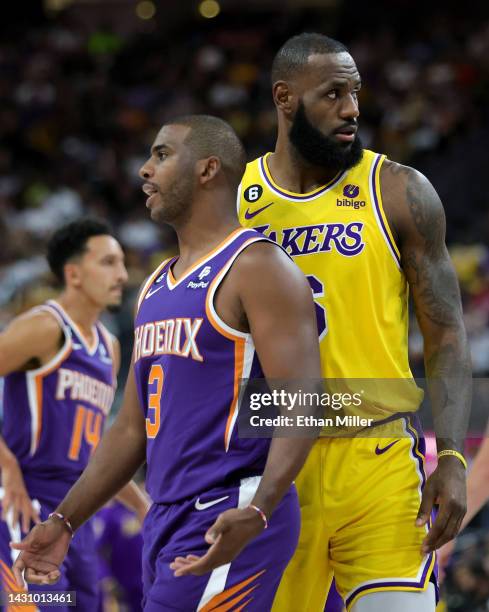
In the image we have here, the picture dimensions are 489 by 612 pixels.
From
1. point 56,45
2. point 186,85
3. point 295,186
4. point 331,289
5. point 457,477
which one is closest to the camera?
point 457,477

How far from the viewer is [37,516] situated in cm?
555

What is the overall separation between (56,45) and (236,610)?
52.6 feet

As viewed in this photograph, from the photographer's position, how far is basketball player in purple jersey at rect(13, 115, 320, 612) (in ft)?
10.8

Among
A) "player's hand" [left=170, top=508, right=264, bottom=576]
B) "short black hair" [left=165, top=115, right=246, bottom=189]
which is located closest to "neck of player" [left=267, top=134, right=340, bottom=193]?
"short black hair" [left=165, top=115, right=246, bottom=189]

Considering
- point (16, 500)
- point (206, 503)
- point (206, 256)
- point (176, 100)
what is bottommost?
point (206, 503)

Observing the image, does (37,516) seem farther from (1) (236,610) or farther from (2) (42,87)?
(2) (42,87)

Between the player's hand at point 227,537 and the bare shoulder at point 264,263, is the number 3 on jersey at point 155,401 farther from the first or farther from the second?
the player's hand at point 227,537

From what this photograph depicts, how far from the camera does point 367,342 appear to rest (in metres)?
3.83

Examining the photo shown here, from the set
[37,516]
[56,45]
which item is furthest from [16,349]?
[56,45]

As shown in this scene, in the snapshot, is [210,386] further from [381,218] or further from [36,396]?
[36,396]

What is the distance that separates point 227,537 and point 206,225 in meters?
1.10

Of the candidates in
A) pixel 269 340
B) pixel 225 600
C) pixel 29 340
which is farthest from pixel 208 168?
pixel 29 340

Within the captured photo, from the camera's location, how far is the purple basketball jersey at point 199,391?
339 centimetres

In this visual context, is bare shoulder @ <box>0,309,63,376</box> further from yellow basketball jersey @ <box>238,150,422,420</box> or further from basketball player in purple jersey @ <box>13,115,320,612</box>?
yellow basketball jersey @ <box>238,150,422,420</box>
